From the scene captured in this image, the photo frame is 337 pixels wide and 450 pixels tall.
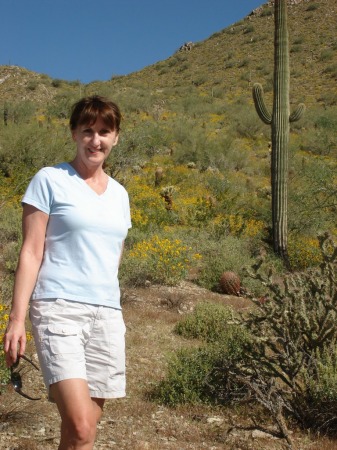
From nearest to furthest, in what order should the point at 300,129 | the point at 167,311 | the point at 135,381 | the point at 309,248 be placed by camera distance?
the point at 135,381
the point at 167,311
the point at 309,248
the point at 300,129

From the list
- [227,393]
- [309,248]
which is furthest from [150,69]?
[227,393]

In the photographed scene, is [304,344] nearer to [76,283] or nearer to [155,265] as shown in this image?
[76,283]

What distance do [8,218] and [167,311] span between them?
12.9ft

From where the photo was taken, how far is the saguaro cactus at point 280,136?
424 inches

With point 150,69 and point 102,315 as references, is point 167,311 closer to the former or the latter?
point 102,315

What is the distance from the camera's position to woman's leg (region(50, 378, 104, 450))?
2354mm

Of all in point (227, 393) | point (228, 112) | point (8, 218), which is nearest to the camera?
point (227, 393)

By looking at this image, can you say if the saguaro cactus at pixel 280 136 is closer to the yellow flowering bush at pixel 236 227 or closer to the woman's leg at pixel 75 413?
the yellow flowering bush at pixel 236 227

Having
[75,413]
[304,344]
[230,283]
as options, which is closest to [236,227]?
[230,283]

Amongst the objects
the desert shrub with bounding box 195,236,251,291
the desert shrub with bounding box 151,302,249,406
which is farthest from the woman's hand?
the desert shrub with bounding box 195,236,251,291

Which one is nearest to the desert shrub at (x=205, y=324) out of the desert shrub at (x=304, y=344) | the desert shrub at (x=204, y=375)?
the desert shrub at (x=204, y=375)

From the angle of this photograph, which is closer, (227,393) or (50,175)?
(50,175)

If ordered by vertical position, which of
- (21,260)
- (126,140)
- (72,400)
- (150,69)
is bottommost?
(72,400)

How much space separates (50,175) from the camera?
2605 mm
